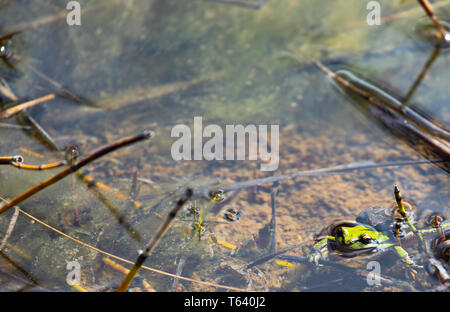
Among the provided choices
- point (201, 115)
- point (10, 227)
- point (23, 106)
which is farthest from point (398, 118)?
point (23, 106)

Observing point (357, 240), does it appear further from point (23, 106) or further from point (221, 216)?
point (23, 106)

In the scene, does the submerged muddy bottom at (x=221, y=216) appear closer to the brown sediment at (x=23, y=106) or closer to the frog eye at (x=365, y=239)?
the frog eye at (x=365, y=239)

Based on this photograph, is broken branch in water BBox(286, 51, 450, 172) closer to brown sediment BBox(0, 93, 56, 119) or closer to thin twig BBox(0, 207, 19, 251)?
brown sediment BBox(0, 93, 56, 119)

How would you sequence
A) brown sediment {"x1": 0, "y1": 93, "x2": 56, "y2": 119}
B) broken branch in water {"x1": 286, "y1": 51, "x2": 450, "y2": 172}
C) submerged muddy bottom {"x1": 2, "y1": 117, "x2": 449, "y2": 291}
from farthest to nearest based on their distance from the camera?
1. brown sediment {"x1": 0, "y1": 93, "x2": 56, "y2": 119}
2. broken branch in water {"x1": 286, "y1": 51, "x2": 450, "y2": 172}
3. submerged muddy bottom {"x1": 2, "y1": 117, "x2": 449, "y2": 291}

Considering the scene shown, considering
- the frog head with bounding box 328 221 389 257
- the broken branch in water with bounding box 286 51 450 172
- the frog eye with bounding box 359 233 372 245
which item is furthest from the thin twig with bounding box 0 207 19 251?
the broken branch in water with bounding box 286 51 450 172
